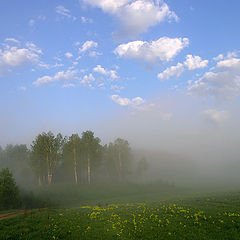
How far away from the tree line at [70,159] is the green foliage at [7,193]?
23.3m

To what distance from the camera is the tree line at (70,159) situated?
6800cm

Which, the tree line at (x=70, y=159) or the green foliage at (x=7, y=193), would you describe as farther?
the tree line at (x=70, y=159)

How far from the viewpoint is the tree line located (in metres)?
68.0

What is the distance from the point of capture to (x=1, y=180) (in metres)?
38.0

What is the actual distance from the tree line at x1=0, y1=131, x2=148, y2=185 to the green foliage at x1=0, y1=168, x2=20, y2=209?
23.3 meters

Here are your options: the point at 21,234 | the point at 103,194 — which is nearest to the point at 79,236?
the point at 21,234

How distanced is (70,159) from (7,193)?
33.9m

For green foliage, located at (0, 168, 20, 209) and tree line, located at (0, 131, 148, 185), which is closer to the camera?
green foliage, located at (0, 168, 20, 209)

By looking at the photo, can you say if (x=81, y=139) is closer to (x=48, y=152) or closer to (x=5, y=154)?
(x=48, y=152)

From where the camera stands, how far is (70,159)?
234ft

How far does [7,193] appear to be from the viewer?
37500mm

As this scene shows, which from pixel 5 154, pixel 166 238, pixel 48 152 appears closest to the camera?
pixel 166 238

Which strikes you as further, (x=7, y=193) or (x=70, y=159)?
(x=70, y=159)

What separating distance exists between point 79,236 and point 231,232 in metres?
12.0
